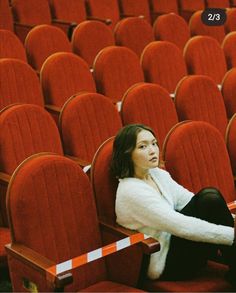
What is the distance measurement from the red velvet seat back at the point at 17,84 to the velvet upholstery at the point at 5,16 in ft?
0.92

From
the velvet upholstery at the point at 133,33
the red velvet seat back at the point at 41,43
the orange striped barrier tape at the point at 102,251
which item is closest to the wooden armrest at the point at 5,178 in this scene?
the orange striped barrier tape at the point at 102,251

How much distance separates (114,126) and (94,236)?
18 cm

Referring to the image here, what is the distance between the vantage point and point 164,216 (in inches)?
16.4

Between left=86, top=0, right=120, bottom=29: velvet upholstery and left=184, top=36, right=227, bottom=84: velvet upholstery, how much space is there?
0.71ft

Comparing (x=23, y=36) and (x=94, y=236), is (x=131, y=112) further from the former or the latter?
(x=23, y=36)

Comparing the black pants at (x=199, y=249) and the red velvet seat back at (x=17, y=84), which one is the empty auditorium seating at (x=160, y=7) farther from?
the black pants at (x=199, y=249)

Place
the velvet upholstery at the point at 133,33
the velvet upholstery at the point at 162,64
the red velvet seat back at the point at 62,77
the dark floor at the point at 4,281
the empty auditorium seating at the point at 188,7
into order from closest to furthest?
1. the dark floor at the point at 4,281
2. the red velvet seat back at the point at 62,77
3. the velvet upholstery at the point at 162,64
4. the velvet upholstery at the point at 133,33
5. the empty auditorium seating at the point at 188,7

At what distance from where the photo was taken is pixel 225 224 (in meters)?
0.43

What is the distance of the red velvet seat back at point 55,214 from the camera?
39 centimetres

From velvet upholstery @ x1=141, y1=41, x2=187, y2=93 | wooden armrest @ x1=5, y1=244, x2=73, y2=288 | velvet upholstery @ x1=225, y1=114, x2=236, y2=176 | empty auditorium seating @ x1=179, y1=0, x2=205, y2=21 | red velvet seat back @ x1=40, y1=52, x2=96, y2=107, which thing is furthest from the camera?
empty auditorium seating @ x1=179, y1=0, x2=205, y2=21

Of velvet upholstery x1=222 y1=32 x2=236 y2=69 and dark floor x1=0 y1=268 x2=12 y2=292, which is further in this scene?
velvet upholstery x1=222 y1=32 x2=236 y2=69

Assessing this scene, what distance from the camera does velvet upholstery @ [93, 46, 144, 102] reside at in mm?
733

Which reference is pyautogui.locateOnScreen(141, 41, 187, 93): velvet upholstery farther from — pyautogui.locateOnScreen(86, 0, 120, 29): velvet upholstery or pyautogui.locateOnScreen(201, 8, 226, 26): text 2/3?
pyautogui.locateOnScreen(86, 0, 120, 29): velvet upholstery

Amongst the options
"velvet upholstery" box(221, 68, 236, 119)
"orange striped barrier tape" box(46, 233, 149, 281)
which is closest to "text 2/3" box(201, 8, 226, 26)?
"velvet upholstery" box(221, 68, 236, 119)
